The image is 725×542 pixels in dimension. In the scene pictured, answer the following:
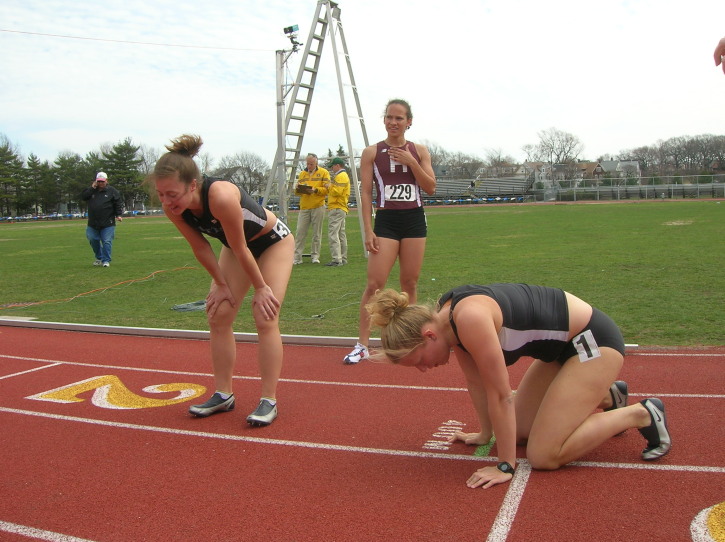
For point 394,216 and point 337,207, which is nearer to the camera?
point 394,216

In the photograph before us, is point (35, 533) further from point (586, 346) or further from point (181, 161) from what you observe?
point (586, 346)

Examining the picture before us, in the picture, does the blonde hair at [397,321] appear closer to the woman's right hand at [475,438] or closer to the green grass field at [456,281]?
the woman's right hand at [475,438]

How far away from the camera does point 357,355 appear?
217 inches

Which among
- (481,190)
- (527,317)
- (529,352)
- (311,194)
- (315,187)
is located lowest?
(529,352)

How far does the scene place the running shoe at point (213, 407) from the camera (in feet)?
14.1

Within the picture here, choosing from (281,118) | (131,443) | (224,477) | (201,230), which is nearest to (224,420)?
(131,443)

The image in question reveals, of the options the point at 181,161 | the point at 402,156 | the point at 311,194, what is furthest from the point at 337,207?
the point at 181,161

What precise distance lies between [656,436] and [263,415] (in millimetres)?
2299

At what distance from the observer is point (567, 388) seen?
3.20m

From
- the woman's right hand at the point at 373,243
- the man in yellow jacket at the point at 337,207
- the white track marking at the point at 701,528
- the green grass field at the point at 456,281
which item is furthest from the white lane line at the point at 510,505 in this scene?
the man in yellow jacket at the point at 337,207

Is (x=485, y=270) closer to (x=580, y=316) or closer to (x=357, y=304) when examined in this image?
(x=357, y=304)

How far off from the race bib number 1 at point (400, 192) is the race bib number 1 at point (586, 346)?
8.45ft

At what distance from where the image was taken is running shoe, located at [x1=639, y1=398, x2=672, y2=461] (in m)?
Result: 3.28

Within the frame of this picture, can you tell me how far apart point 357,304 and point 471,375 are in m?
4.79
